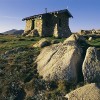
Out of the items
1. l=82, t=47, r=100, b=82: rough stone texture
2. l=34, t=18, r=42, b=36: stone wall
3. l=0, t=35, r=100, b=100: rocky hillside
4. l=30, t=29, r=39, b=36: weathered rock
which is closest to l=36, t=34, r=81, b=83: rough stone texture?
l=0, t=35, r=100, b=100: rocky hillside

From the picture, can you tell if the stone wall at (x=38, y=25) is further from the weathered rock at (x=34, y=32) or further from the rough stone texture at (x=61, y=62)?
the rough stone texture at (x=61, y=62)

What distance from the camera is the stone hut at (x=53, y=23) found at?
198ft

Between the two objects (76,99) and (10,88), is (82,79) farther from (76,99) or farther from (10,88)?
(10,88)

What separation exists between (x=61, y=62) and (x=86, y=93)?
644 centimetres

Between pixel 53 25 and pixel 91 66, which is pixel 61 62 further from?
pixel 53 25

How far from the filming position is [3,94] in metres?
28.2

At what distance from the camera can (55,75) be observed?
2919 centimetres

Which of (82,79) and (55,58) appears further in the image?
(55,58)

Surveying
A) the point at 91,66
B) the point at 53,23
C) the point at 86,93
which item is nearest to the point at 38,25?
the point at 53,23

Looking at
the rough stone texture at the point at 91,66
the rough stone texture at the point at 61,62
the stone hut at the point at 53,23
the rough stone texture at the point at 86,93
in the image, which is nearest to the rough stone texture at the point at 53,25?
the stone hut at the point at 53,23

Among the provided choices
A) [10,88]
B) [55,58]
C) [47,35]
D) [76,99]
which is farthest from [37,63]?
[47,35]

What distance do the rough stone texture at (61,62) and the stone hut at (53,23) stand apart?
1018 inches

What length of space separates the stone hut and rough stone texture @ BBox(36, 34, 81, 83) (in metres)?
25.9

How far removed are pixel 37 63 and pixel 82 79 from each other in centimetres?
708
